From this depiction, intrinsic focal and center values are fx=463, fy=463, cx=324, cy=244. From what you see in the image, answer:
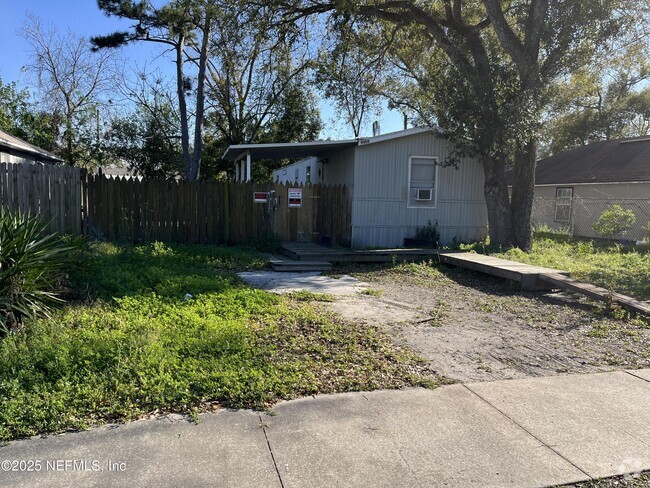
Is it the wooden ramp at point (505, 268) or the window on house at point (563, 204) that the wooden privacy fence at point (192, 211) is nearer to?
the wooden ramp at point (505, 268)

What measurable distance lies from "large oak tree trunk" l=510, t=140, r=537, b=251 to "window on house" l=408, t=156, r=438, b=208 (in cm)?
225

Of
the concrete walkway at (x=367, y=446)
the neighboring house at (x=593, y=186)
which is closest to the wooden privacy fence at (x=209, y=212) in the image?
the concrete walkway at (x=367, y=446)

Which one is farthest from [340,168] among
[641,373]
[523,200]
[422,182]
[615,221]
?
[641,373]

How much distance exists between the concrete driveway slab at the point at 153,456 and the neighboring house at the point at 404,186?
403 inches

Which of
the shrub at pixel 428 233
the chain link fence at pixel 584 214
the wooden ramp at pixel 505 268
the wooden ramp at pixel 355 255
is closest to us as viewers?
the wooden ramp at pixel 505 268

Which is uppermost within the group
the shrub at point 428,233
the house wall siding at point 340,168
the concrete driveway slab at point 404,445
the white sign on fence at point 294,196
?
the house wall siding at point 340,168

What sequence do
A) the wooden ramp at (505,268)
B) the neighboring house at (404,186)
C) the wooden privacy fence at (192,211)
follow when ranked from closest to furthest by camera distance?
the wooden ramp at (505,268) < the wooden privacy fence at (192,211) < the neighboring house at (404,186)

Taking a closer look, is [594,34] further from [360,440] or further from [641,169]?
A: [360,440]

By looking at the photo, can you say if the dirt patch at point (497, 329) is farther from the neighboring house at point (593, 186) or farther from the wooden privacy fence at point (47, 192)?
the neighboring house at point (593, 186)

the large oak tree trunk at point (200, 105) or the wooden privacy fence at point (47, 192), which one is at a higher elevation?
the large oak tree trunk at point (200, 105)

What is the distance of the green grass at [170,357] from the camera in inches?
135

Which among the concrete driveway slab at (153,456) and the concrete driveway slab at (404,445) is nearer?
the concrete driveway slab at (153,456)

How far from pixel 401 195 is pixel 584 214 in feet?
38.2

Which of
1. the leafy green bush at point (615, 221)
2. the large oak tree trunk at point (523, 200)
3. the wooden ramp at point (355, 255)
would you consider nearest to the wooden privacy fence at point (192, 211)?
the wooden ramp at point (355, 255)
